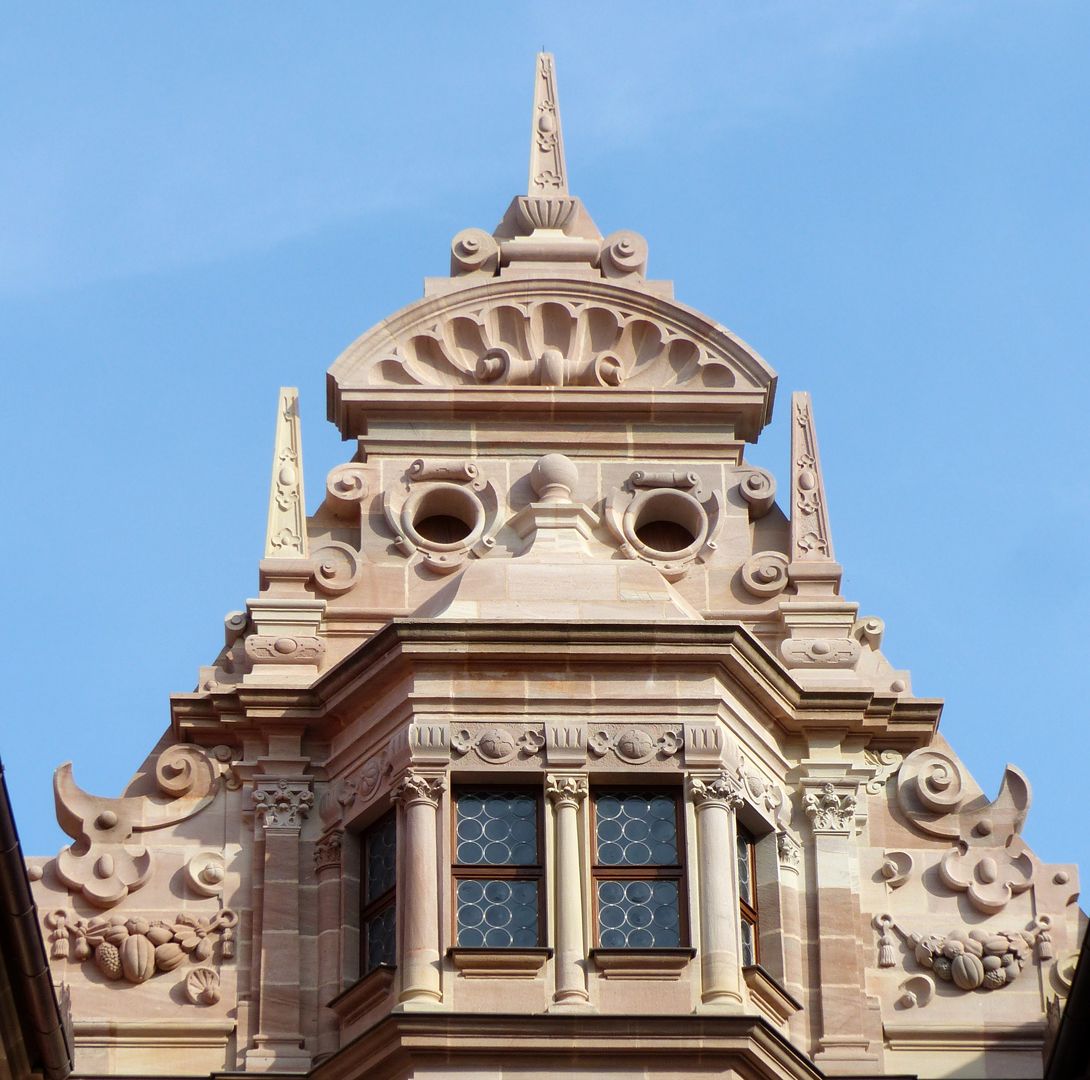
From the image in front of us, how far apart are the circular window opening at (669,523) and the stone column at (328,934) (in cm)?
405

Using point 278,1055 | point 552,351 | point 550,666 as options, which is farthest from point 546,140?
point 278,1055

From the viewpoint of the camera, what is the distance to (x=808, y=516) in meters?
31.8

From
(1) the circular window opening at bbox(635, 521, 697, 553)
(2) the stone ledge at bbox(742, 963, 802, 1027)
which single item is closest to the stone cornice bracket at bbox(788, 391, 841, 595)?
(1) the circular window opening at bbox(635, 521, 697, 553)

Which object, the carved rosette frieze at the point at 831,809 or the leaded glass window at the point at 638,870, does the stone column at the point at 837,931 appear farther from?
the leaded glass window at the point at 638,870

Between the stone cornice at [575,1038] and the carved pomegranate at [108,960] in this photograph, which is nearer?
the stone cornice at [575,1038]

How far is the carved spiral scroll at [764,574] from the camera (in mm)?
31266

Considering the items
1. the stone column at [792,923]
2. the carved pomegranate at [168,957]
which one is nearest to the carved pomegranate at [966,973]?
the stone column at [792,923]

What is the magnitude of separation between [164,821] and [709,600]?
16.3 feet

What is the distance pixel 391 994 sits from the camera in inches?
1110

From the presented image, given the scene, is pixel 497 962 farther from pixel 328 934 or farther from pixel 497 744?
pixel 497 744

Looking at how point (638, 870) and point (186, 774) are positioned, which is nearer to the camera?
point (638, 870)

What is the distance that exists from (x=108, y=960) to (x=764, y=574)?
253 inches

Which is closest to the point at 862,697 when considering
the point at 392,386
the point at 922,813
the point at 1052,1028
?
the point at 922,813

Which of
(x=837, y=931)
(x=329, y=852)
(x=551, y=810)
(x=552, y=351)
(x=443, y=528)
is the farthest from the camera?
(x=552, y=351)
